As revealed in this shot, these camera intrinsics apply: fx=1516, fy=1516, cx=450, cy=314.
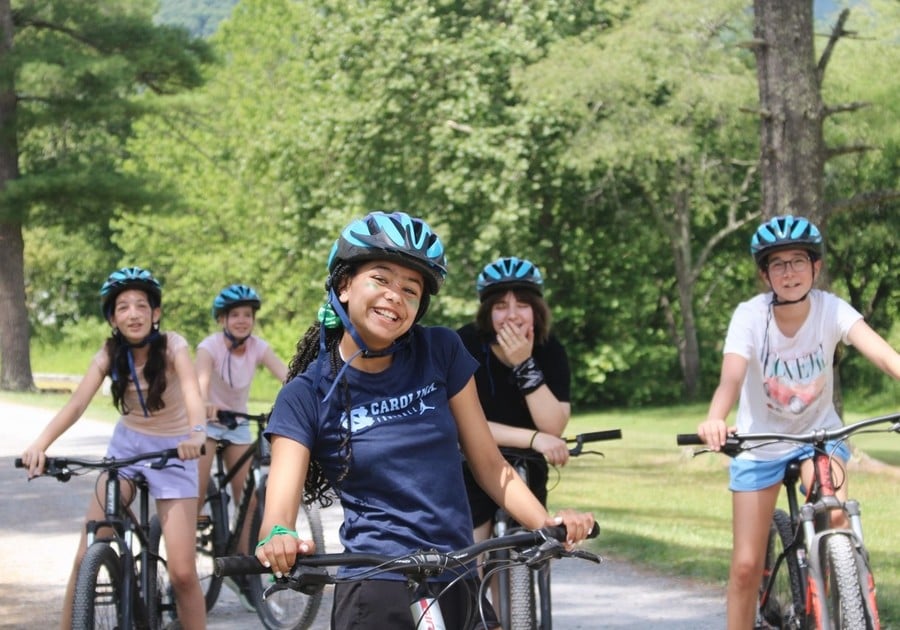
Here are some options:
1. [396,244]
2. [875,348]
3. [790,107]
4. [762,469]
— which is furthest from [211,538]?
[790,107]

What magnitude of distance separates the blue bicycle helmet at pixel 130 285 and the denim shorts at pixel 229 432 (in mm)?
2256

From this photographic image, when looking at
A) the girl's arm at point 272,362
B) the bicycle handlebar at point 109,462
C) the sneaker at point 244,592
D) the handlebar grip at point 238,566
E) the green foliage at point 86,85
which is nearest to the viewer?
the handlebar grip at point 238,566

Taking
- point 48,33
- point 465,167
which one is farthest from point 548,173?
point 48,33

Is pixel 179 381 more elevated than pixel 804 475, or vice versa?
pixel 179 381

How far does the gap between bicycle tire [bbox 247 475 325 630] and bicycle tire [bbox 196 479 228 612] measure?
302 millimetres

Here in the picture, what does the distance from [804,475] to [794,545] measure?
0.30 metres

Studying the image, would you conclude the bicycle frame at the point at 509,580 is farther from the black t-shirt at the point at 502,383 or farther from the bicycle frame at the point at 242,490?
the bicycle frame at the point at 242,490

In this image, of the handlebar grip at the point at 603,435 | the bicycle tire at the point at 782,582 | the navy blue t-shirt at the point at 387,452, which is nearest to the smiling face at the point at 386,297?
the navy blue t-shirt at the point at 387,452

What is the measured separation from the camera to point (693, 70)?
32594 mm

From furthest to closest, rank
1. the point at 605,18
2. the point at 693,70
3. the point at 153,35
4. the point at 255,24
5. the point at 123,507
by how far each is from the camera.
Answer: the point at 255,24, the point at 153,35, the point at 605,18, the point at 693,70, the point at 123,507

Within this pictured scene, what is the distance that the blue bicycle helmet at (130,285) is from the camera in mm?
6938

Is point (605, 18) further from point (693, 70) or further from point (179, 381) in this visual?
point (179, 381)

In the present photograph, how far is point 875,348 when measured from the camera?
598cm

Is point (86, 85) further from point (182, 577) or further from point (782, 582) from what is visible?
point (782, 582)
